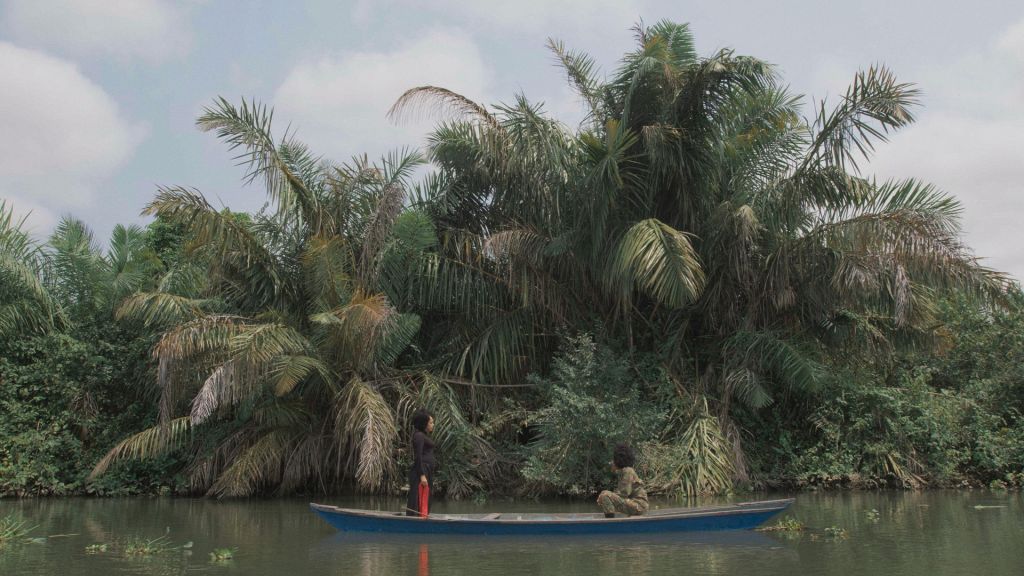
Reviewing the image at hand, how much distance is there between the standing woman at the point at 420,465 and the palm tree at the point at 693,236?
468 centimetres

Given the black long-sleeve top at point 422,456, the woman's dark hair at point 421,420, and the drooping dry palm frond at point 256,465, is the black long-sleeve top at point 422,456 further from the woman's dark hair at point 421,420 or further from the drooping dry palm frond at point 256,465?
→ the drooping dry palm frond at point 256,465

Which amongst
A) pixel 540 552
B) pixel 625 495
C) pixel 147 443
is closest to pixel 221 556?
pixel 540 552

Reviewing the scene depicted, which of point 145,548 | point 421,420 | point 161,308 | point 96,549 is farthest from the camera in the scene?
point 161,308

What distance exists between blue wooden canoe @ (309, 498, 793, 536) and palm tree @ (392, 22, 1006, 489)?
4.23 metres

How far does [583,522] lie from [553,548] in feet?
2.32

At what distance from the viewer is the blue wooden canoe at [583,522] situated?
10.1 m

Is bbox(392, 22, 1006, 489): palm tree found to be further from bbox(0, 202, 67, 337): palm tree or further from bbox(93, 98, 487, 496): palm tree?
bbox(0, 202, 67, 337): palm tree

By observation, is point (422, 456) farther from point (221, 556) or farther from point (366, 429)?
point (366, 429)

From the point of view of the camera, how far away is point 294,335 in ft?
49.2

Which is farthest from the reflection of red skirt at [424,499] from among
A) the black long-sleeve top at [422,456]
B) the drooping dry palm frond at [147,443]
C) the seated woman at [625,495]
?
the drooping dry palm frond at [147,443]

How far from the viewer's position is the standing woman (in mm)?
10875

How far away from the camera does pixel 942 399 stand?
55.8 feet

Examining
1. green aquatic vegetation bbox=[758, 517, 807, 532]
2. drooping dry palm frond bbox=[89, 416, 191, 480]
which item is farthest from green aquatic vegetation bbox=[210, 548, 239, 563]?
drooping dry palm frond bbox=[89, 416, 191, 480]

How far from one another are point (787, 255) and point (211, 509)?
33.6 feet
